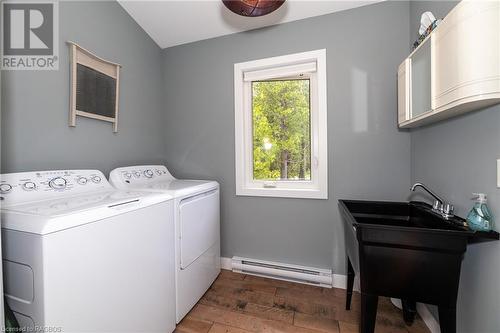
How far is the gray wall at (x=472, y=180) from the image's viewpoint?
95 centimetres

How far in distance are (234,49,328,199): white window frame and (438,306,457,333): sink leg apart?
0.99 m

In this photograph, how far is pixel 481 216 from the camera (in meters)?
0.96

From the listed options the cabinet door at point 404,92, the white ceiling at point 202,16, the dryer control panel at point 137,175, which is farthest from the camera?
the white ceiling at point 202,16

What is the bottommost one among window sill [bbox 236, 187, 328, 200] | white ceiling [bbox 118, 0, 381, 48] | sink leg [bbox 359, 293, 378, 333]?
sink leg [bbox 359, 293, 378, 333]

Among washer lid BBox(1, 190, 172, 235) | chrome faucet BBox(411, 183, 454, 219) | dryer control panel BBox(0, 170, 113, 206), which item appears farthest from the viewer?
chrome faucet BBox(411, 183, 454, 219)

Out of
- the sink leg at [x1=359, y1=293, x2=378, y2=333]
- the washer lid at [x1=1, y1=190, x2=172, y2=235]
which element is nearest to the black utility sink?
the sink leg at [x1=359, y1=293, x2=378, y2=333]

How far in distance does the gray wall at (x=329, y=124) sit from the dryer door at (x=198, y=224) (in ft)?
0.91

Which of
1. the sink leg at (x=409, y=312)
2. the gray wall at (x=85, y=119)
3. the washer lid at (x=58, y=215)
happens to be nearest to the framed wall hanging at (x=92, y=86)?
the gray wall at (x=85, y=119)

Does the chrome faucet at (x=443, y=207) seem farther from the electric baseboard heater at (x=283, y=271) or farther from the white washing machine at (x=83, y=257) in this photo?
the white washing machine at (x=83, y=257)

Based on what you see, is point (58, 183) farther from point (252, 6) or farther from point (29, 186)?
point (252, 6)

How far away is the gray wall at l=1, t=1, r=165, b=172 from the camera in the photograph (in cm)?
125

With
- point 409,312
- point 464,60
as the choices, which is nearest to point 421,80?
point 464,60

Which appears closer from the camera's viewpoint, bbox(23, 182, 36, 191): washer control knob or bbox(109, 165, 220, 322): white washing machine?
bbox(23, 182, 36, 191): washer control knob

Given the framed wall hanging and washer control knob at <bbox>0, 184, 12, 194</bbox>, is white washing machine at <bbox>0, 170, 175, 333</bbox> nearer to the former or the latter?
washer control knob at <bbox>0, 184, 12, 194</bbox>
